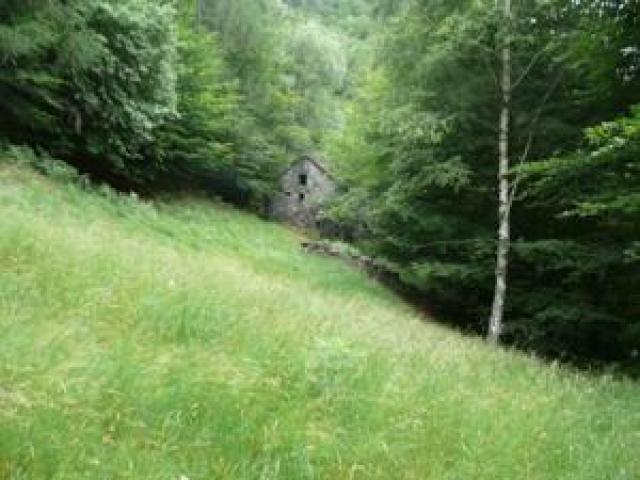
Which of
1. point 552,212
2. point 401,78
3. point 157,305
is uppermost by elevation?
point 401,78

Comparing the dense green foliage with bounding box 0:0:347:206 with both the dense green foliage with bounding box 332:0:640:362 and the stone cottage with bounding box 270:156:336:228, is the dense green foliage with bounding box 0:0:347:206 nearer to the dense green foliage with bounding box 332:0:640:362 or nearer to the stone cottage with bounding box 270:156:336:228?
the stone cottage with bounding box 270:156:336:228

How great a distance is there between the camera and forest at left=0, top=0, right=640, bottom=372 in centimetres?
1411

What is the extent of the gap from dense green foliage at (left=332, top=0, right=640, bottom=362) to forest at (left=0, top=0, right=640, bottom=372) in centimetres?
5

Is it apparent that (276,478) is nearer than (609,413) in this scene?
Yes

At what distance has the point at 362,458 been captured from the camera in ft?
16.5

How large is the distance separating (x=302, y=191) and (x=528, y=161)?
28.7m

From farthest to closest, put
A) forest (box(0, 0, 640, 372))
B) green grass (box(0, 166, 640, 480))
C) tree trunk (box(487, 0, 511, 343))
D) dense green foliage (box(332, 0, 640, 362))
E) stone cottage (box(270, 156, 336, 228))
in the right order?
1. stone cottage (box(270, 156, 336, 228))
2. tree trunk (box(487, 0, 511, 343))
3. forest (box(0, 0, 640, 372))
4. dense green foliage (box(332, 0, 640, 362))
5. green grass (box(0, 166, 640, 480))

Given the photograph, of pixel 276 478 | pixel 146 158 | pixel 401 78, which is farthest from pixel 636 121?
pixel 146 158

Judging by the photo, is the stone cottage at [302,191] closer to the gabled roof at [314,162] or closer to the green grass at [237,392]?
the gabled roof at [314,162]

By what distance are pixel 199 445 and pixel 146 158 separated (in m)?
25.0

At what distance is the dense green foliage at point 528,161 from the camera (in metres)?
13.9

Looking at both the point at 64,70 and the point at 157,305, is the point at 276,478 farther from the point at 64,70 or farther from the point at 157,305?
the point at 64,70

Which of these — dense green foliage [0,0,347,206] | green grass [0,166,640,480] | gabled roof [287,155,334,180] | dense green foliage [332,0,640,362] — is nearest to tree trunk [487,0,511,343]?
dense green foliage [332,0,640,362]

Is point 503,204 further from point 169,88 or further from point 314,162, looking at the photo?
point 314,162
